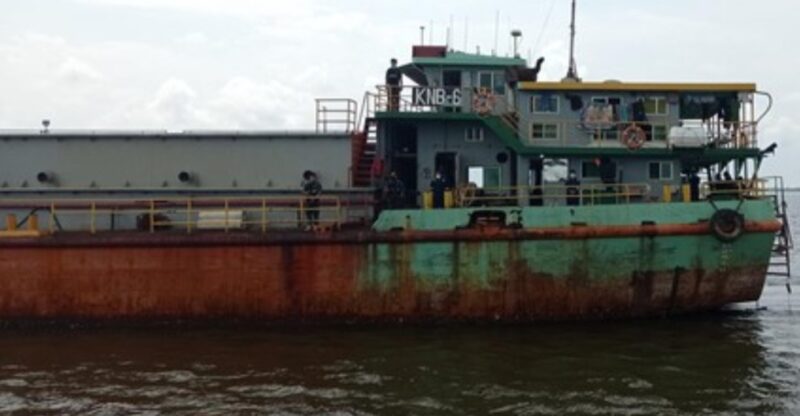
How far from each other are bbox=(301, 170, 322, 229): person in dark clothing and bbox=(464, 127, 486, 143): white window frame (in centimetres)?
403

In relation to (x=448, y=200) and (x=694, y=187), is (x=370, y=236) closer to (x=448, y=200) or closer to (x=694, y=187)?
(x=448, y=200)

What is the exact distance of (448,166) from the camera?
2108cm

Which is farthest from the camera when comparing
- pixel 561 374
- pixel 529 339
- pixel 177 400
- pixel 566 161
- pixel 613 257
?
pixel 566 161

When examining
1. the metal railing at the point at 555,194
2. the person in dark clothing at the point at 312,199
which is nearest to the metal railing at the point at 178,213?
the person in dark clothing at the point at 312,199

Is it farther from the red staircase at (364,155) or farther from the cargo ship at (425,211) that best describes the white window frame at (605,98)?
the red staircase at (364,155)

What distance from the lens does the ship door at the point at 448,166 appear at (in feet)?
68.5

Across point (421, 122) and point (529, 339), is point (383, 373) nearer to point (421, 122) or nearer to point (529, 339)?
point (529, 339)

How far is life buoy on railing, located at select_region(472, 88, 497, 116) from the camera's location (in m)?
20.3

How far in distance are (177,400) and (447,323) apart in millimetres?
7216

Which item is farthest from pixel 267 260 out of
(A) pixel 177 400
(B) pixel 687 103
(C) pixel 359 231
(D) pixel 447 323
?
(B) pixel 687 103

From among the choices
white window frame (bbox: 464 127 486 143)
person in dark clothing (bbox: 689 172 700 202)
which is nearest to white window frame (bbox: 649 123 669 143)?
person in dark clothing (bbox: 689 172 700 202)

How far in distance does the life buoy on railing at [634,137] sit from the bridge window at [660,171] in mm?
836

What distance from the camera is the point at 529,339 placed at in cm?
1694

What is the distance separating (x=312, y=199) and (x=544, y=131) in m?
6.09
